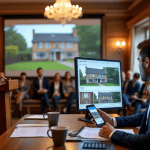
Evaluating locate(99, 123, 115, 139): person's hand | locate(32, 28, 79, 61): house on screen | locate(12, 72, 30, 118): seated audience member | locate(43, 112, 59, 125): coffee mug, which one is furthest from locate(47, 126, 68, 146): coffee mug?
locate(32, 28, 79, 61): house on screen

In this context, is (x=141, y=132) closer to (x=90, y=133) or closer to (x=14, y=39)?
(x=90, y=133)

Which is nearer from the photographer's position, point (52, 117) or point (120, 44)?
point (52, 117)

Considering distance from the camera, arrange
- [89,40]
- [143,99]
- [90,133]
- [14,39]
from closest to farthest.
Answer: [90,133] < [143,99] < [14,39] < [89,40]

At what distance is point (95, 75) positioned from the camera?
1.66 m

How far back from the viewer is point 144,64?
1.20m

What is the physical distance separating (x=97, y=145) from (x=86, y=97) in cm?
57

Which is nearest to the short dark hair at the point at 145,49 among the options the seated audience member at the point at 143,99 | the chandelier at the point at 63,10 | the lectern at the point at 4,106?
the lectern at the point at 4,106

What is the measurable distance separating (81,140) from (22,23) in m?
6.31

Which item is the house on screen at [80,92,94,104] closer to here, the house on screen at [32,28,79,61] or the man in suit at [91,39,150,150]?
the man in suit at [91,39,150,150]

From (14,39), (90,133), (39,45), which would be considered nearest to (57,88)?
(39,45)

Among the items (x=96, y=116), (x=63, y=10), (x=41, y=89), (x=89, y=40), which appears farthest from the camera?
(x=89, y=40)

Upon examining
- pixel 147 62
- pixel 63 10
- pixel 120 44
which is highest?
pixel 63 10

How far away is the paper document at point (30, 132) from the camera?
4.15ft

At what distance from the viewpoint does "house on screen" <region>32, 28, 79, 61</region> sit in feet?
22.8
